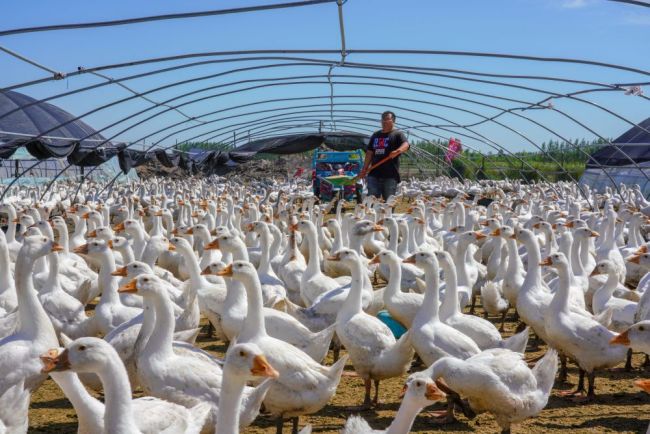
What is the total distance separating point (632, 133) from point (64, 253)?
29290 mm

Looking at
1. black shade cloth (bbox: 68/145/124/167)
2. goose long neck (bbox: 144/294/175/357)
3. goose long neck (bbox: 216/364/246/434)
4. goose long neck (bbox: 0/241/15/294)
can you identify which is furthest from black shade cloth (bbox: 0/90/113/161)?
goose long neck (bbox: 216/364/246/434)

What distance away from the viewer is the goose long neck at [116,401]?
365 centimetres

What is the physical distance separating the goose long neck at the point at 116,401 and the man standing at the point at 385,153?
29.5ft

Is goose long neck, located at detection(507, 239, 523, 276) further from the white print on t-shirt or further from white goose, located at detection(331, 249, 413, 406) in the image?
the white print on t-shirt

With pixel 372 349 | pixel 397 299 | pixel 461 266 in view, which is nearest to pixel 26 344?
pixel 372 349

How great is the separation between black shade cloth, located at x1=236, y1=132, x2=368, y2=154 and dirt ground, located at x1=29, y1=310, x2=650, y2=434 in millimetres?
23654

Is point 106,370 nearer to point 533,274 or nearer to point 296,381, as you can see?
point 296,381

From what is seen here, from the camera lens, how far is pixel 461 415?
5.89 metres

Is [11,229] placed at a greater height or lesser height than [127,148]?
lesser

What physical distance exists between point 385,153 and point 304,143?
17.2 meters

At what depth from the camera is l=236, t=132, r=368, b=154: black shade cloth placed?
29906 mm

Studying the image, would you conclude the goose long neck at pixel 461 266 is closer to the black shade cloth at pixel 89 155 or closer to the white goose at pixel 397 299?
the white goose at pixel 397 299

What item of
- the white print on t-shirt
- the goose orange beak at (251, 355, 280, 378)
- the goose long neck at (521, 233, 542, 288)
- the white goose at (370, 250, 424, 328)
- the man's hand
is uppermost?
the white print on t-shirt

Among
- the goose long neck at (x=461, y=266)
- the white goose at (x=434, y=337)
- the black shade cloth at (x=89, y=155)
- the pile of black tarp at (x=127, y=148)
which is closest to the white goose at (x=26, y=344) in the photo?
the white goose at (x=434, y=337)
